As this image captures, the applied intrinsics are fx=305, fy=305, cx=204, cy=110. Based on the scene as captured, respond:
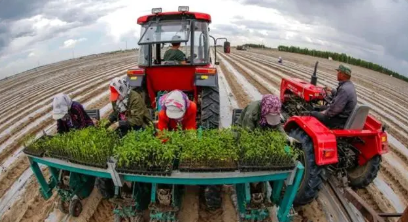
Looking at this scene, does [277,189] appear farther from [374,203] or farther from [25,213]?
[25,213]

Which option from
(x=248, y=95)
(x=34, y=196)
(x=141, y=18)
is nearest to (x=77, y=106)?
(x=34, y=196)

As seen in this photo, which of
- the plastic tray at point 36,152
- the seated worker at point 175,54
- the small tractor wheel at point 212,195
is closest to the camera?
the plastic tray at point 36,152

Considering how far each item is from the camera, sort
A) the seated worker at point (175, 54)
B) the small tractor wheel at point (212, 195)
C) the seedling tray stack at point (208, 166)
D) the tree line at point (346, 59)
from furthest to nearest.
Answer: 1. the tree line at point (346, 59)
2. the seated worker at point (175, 54)
3. the small tractor wheel at point (212, 195)
4. the seedling tray stack at point (208, 166)

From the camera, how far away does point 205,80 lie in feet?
15.7

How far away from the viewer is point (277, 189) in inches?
124

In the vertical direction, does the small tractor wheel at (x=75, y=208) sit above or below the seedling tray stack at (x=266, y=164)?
below

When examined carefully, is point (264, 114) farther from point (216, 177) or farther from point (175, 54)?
point (175, 54)

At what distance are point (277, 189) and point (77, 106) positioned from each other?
258cm

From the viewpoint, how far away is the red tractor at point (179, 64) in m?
4.77

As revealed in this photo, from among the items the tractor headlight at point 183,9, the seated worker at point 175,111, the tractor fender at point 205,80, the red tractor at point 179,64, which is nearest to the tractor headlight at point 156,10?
the red tractor at point 179,64

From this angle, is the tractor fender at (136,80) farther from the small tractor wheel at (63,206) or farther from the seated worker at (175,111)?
the small tractor wheel at (63,206)

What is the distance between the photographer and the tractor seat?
3412mm

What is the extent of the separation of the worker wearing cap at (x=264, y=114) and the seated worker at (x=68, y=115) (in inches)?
80.0

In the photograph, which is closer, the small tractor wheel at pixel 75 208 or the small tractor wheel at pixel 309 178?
the small tractor wheel at pixel 309 178
